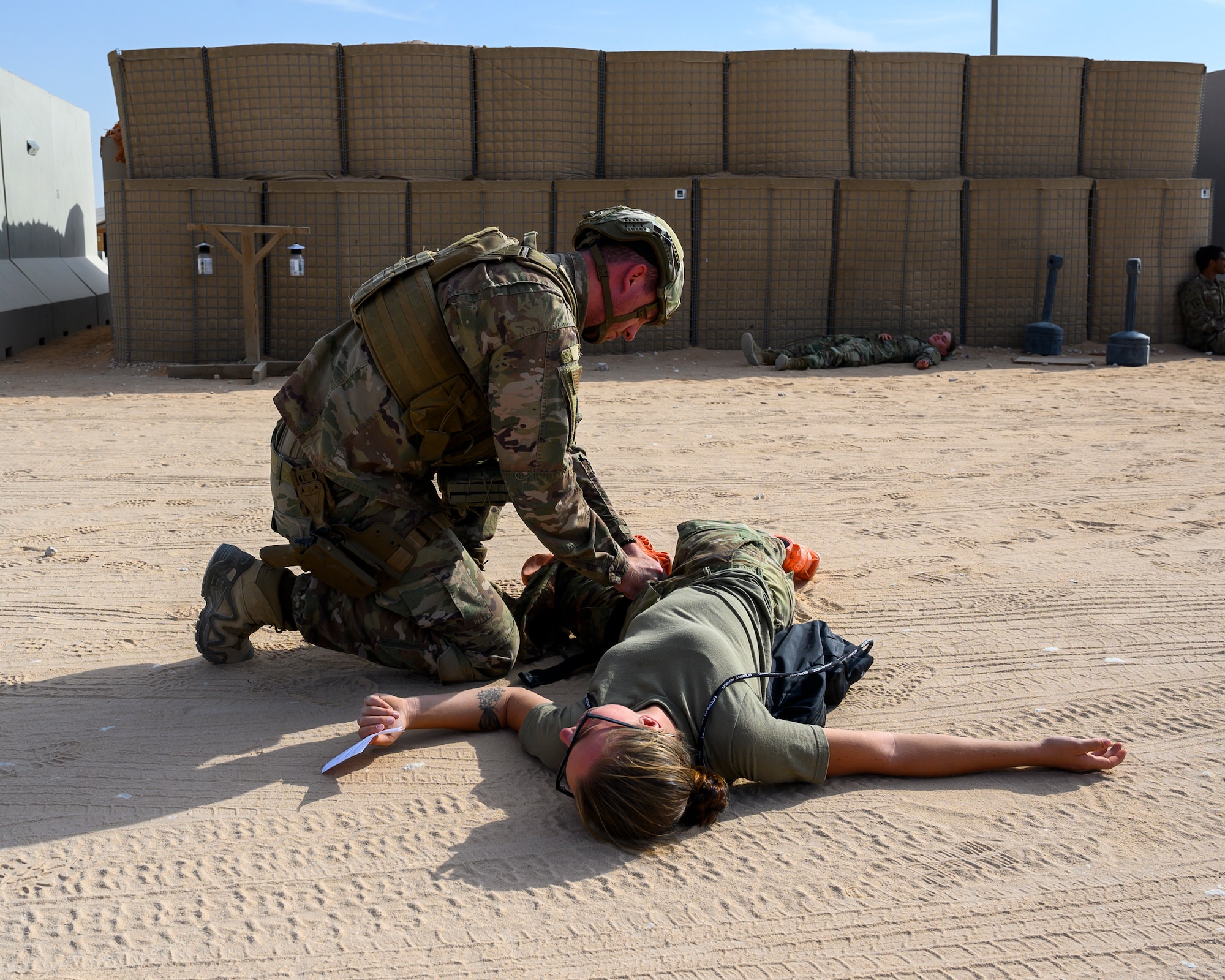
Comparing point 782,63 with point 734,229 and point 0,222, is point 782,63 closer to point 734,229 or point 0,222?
point 734,229

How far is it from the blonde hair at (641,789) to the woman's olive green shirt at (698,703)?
0.47 ft

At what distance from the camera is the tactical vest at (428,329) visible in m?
2.94

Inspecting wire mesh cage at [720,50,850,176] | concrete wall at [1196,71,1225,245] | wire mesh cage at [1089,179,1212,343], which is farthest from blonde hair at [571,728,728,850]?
concrete wall at [1196,71,1225,245]

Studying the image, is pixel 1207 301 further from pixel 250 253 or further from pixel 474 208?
pixel 250 253

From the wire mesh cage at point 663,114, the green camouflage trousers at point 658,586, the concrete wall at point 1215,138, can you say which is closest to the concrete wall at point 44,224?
the wire mesh cage at point 663,114

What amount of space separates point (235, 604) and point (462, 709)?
0.87 meters

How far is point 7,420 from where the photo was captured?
7.21 metres

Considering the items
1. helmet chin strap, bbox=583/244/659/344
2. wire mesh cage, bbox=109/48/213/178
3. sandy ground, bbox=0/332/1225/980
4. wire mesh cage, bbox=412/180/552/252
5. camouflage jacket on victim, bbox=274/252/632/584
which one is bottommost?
sandy ground, bbox=0/332/1225/980

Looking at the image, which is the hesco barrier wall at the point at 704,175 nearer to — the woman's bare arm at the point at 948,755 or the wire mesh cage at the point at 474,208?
the wire mesh cage at the point at 474,208

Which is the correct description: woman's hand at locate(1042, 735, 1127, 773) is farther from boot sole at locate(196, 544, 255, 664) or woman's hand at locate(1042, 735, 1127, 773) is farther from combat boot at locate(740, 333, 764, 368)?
combat boot at locate(740, 333, 764, 368)

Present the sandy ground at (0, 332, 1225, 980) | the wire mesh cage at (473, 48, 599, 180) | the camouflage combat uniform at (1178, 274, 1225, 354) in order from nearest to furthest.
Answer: the sandy ground at (0, 332, 1225, 980)
the wire mesh cage at (473, 48, 599, 180)
the camouflage combat uniform at (1178, 274, 1225, 354)

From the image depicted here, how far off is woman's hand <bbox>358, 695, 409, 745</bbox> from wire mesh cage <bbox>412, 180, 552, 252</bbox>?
7900 millimetres

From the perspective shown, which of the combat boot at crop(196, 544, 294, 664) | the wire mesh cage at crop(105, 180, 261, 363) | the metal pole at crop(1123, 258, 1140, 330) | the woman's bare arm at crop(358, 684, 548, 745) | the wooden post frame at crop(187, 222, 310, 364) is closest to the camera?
→ the woman's bare arm at crop(358, 684, 548, 745)

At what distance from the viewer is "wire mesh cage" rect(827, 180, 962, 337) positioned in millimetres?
10758
